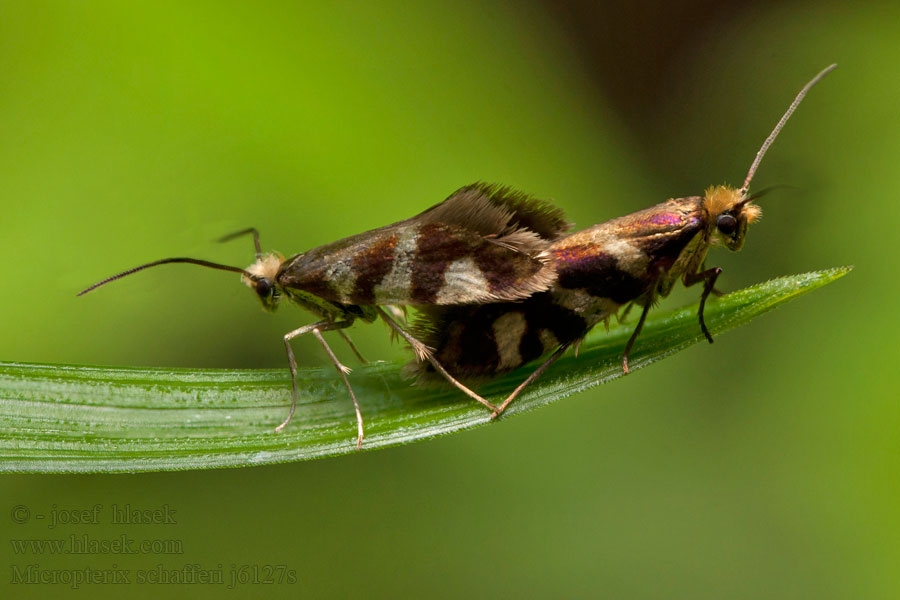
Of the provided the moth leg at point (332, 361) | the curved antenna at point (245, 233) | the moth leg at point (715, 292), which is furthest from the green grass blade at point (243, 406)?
the curved antenna at point (245, 233)

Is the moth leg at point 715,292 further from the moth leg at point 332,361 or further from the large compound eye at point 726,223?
the moth leg at point 332,361

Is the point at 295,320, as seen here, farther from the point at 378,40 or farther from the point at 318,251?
the point at 378,40

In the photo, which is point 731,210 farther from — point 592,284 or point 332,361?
point 332,361

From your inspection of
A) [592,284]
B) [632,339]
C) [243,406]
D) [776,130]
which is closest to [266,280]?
[243,406]

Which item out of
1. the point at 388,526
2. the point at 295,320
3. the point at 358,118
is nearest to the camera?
the point at 388,526

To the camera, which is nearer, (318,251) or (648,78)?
(318,251)

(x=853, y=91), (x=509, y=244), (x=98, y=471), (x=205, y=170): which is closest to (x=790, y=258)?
(x=853, y=91)
